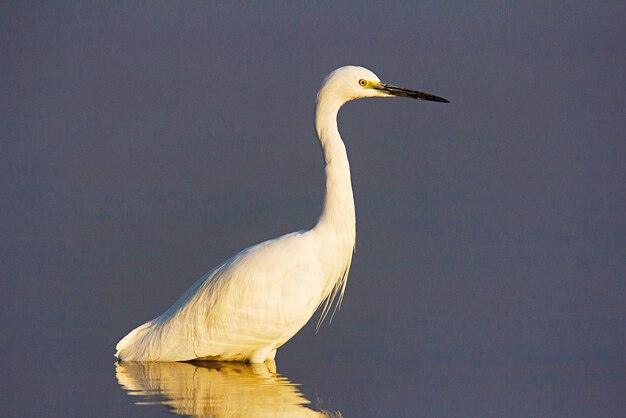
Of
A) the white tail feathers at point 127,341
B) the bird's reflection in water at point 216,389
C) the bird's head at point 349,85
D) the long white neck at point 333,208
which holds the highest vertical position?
the bird's head at point 349,85

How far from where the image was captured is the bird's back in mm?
7415

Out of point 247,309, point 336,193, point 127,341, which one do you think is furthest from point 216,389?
point 336,193

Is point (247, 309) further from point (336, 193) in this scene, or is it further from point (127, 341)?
point (336, 193)

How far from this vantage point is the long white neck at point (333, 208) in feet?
24.8

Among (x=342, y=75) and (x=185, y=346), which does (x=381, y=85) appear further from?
(x=185, y=346)

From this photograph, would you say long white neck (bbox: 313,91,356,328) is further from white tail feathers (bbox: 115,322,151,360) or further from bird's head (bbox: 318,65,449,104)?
white tail feathers (bbox: 115,322,151,360)

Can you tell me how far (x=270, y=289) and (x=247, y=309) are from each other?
8.6 inches

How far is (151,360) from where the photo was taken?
753cm

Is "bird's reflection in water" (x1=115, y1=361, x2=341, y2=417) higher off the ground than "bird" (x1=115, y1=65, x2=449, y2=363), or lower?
lower

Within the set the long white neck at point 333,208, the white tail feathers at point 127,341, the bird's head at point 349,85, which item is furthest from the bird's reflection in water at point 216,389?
the bird's head at point 349,85

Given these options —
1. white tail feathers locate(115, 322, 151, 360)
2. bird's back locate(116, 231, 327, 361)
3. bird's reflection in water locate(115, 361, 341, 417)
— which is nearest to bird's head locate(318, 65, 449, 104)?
bird's back locate(116, 231, 327, 361)

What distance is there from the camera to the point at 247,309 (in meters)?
7.47

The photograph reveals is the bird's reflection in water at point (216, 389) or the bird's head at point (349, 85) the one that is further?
the bird's head at point (349, 85)

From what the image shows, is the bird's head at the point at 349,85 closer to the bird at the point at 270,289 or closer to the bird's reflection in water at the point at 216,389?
the bird at the point at 270,289
